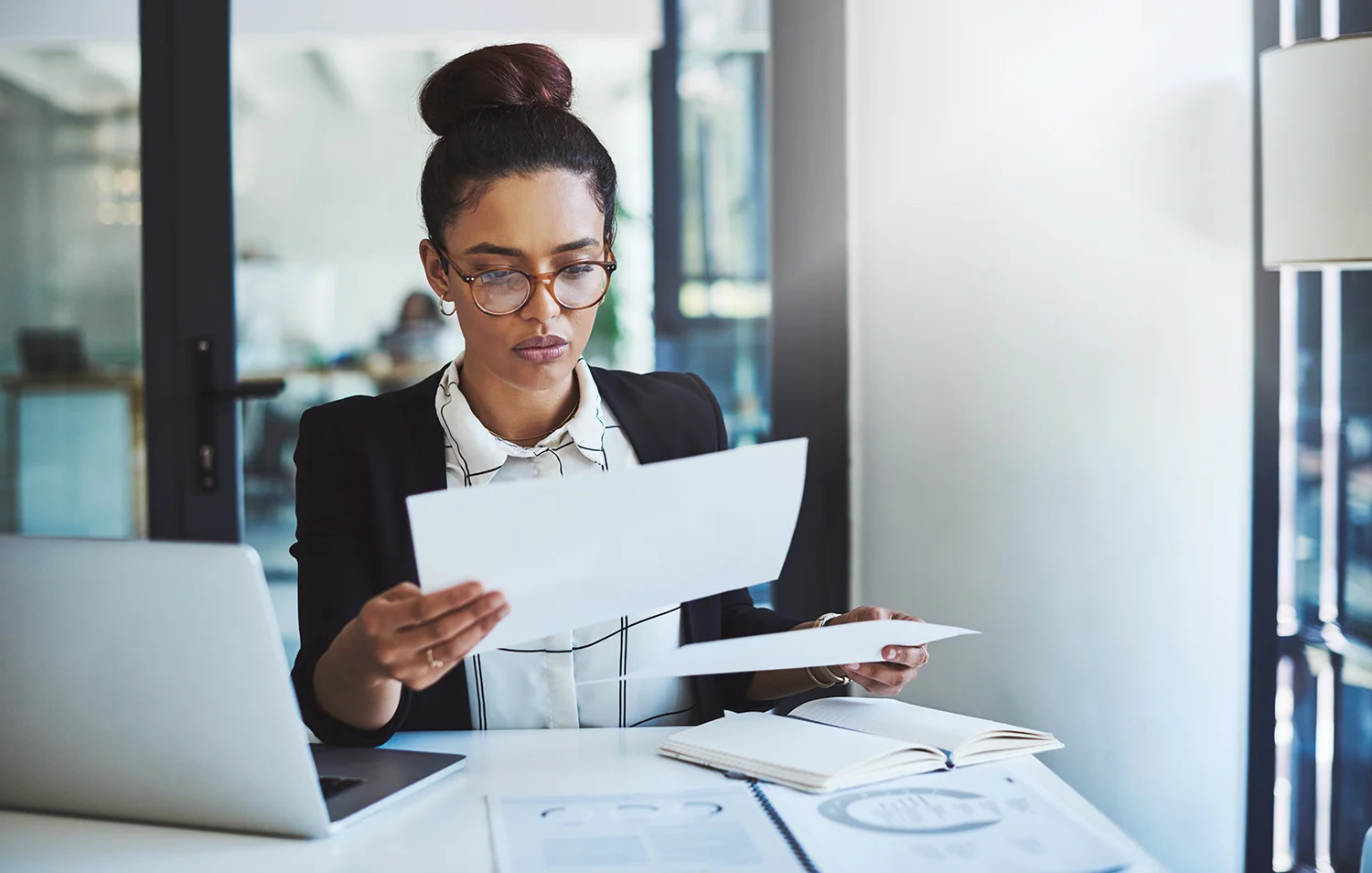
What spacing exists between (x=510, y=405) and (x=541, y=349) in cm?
12

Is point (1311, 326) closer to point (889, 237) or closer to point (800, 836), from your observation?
point (889, 237)

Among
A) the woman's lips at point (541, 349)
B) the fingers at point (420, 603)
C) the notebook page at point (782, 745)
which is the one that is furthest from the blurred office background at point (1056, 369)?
the fingers at point (420, 603)

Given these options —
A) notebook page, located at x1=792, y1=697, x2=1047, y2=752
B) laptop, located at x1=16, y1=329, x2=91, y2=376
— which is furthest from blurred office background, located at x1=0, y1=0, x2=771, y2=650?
notebook page, located at x1=792, y1=697, x2=1047, y2=752

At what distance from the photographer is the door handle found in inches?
81.7

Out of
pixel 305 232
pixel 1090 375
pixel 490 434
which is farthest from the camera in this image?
pixel 305 232

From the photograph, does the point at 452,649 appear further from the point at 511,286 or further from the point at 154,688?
the point at 511,286

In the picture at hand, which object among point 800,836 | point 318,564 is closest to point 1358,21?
Result: point 800,836

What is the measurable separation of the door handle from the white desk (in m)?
1.25

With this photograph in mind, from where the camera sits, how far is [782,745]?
1.00 metres

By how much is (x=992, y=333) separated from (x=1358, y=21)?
751 millimetres

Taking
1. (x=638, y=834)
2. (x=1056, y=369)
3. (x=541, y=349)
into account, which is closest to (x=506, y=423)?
(x=541, y=349)

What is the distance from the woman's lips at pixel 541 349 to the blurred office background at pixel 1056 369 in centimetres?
83

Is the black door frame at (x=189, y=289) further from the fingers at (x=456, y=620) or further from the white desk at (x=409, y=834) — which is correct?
the fingers at (x=456, y=620)

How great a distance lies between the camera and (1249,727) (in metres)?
1.91
